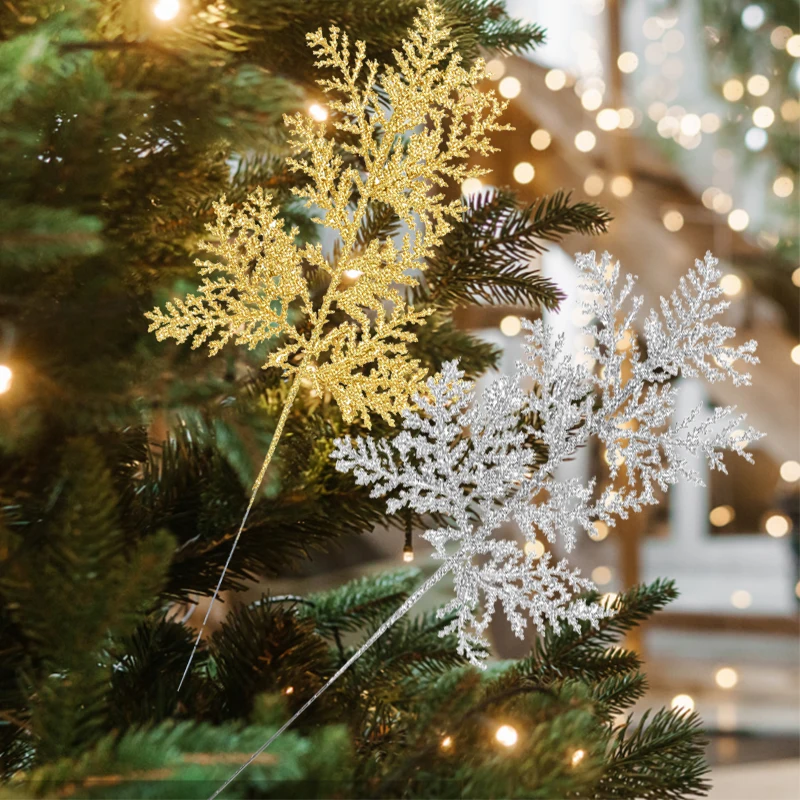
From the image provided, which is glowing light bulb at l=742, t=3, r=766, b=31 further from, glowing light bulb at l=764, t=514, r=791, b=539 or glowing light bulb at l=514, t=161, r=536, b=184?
glowing light bulb at l=764, t=514, r=791, b=539

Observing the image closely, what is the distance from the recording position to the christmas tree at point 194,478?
0.31 meters

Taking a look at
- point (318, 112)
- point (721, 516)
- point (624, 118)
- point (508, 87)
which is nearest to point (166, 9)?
point (318, 112)

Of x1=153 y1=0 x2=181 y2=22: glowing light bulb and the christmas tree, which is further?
x1=153 y1=0 x2=181 y2=22: glowing light bulb

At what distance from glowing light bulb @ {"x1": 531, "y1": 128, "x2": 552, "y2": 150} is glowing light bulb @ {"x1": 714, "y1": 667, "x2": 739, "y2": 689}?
190cm

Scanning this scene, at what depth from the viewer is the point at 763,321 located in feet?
7.93

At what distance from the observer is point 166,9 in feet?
1.40

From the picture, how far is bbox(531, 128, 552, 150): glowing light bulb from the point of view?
174 cm

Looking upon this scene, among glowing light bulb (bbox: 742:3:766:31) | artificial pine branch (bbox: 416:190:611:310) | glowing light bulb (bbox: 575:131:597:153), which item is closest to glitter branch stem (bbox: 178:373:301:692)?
artificial pine branch (bbox: 416:190:611:310)

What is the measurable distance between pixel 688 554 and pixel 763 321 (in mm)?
2537

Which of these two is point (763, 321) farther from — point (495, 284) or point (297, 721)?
point (297, 721)

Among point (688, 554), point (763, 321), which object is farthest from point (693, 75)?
point (688, 554)

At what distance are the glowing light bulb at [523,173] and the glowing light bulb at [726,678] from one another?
187 centimetres

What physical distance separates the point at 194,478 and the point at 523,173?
1.39 metres

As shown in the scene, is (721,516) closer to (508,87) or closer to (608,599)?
(508,87)
